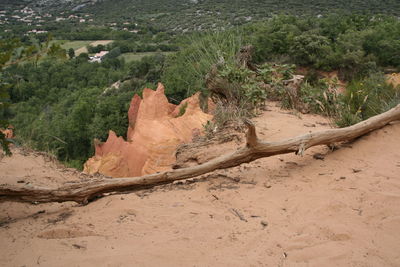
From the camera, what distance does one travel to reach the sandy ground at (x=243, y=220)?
2369 millimetres

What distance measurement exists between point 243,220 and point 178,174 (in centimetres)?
98

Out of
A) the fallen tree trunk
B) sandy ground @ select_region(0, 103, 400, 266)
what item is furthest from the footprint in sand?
the fallen tree trunk

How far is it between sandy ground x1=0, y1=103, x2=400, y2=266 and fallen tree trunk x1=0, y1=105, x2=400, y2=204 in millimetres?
106

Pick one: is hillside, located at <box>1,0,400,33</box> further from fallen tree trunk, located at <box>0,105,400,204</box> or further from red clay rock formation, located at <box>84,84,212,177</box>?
fallen tree trunk, located at <box>0,105,400,204</box>

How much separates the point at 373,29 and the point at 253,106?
1665 cm

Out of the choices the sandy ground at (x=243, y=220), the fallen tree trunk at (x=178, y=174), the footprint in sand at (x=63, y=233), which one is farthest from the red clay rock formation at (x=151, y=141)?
the footprint in sand at (x=63, y=233)

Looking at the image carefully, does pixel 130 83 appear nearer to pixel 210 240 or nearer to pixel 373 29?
pixel 373 29

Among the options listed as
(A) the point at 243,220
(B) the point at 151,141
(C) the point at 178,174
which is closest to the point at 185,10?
(B) the point at 151,141

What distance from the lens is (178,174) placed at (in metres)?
3.62

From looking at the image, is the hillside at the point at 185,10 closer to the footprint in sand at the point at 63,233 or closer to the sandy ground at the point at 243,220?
the sandy ground at the point at 243,220

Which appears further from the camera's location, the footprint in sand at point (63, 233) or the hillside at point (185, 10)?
the hillside at point (185, 10)

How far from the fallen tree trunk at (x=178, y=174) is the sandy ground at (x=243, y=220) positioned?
0.35 ft

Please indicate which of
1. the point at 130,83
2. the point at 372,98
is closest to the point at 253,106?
the point at 372,98

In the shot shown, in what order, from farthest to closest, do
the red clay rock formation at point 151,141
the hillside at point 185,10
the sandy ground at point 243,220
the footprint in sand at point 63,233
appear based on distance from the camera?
the hillside at point 185,10
the red clay rock formation at point 151,141
the footprint in sand at point 63,233
the sandy ground at point 243,220
